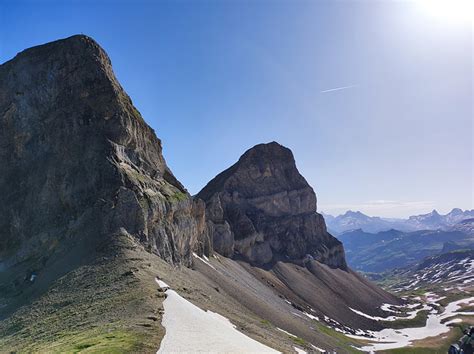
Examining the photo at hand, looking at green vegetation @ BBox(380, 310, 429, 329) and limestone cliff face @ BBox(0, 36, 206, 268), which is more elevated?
limestone cliff face @ BBox(0, 36, 206, 268)

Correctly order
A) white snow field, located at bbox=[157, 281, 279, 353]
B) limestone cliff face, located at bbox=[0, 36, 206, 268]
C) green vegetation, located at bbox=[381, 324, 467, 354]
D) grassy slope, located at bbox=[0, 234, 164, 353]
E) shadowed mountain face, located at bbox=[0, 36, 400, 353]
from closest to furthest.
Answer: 1. grassy slope, located at bbox=[0, 234, 164, 353]
2. white snow field, located at bbox=[157, 281, 279, 353]
3. shadowed mountain face, located at bbox=[0, 36, 400, 353]
4. limestone cliff face, located at bbox=[0, 36, 206, 268]
5. green vegetation, located at bbox=[381, 324, 467, 354]

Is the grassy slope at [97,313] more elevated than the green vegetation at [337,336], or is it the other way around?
the grassy slope at [97,313]

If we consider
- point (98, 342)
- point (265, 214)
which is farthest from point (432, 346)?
point (98, 342)

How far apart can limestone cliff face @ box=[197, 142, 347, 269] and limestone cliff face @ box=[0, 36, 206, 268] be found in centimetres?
6524

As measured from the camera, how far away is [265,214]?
7210 inches

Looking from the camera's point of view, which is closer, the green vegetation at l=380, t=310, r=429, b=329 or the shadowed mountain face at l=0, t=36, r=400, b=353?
the shadowed mountain face at l=0, t=36, r=400, b=353

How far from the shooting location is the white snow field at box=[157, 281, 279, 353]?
3116 cm

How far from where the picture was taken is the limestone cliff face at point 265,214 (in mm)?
156625

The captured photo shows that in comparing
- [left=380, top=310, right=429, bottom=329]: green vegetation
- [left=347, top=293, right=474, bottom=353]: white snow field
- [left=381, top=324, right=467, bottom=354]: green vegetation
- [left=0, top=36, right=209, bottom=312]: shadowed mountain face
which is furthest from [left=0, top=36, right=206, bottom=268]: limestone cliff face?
[left=380, top=310, right=429, bottom=329]: green vegetation

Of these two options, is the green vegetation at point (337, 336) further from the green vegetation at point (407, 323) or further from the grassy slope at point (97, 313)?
the grassy slope at point (97, 313)

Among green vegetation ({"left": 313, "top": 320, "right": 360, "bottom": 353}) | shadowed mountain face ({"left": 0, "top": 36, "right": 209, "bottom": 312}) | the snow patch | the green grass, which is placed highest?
shadowed mountain face ({"left": 0, "top": 36, "right": 209, "bottom": 312})

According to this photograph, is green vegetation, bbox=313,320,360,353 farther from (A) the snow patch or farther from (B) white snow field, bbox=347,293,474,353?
(A) the snow patch

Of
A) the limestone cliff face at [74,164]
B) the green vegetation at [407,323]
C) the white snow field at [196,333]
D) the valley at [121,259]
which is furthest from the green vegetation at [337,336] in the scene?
the white snow field at [196,333]

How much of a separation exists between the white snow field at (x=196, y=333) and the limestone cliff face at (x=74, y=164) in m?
23.0
